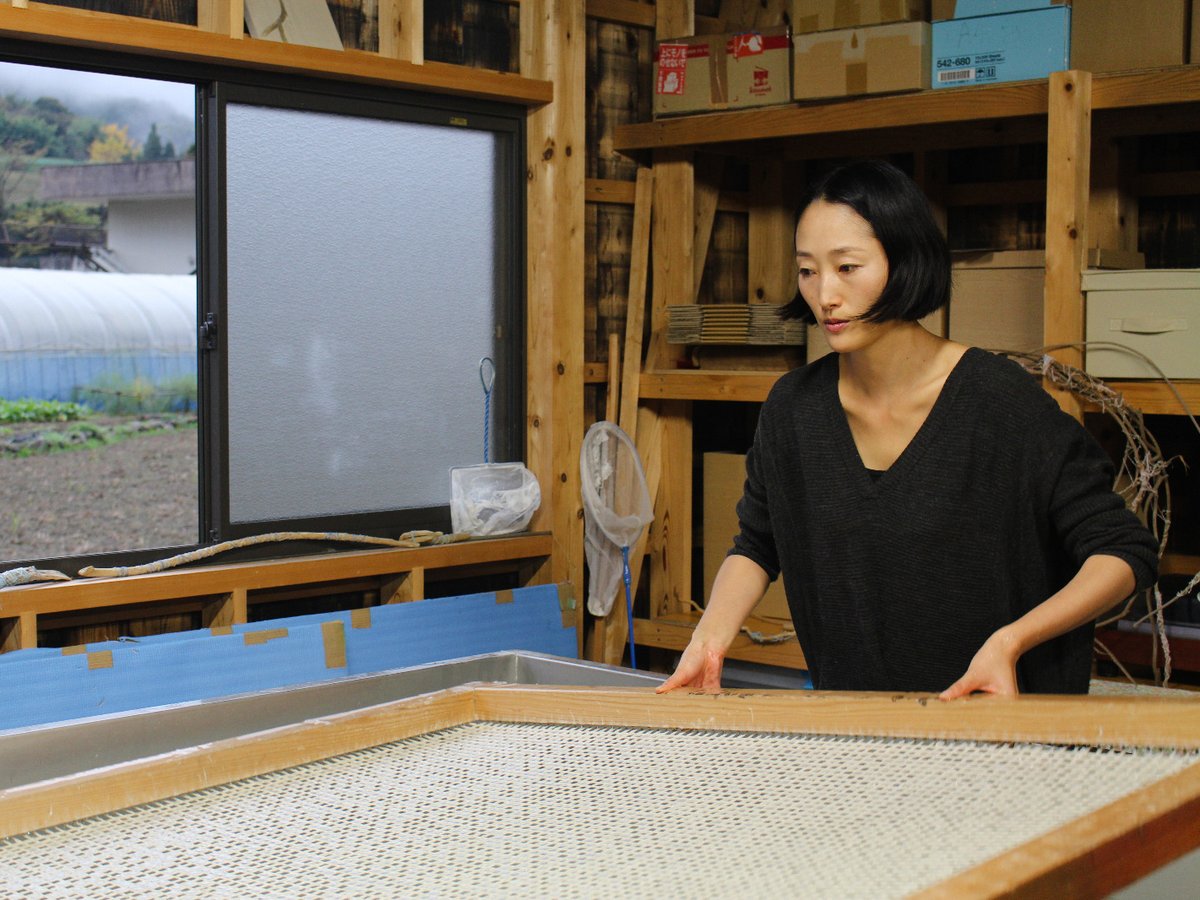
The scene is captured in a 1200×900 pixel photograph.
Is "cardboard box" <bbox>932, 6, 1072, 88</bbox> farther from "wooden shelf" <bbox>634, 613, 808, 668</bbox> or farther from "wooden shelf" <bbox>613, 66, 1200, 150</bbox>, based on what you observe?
"wooden shelf" <bbox>634, 613, 808, 668</bbox>

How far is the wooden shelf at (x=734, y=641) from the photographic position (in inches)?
162

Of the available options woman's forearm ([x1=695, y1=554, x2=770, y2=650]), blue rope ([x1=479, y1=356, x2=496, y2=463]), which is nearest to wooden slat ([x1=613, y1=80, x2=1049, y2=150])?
blue rope ([x1=479, y1=356, x2=496, y2=463])

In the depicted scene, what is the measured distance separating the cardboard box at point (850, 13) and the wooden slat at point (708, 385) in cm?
101

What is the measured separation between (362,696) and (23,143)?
358 inches

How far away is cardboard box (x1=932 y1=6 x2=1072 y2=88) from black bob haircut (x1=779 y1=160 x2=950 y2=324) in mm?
2132

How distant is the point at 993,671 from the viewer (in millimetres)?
1354

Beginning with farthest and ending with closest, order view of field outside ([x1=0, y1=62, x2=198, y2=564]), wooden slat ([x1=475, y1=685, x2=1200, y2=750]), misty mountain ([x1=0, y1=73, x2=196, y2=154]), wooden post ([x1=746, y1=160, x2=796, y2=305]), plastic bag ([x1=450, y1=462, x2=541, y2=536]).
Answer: misty mountain ([x1=0, y1=73, x2=196, y2=154]) < view of field outside ([x1=0, y1=62, x2=198, y2=564]) < wooden post ([x1=746, y1=160, x2=796, y2=305]) < plastic bag ([x1=450, y1=462, x2=541, y2=536]) < wooden slat ([x1=475, y1=685, x2=1200, y2=750])

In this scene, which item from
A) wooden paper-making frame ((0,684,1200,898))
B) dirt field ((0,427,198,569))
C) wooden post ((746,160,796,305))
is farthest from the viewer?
dirt field ((0,427,198,569))

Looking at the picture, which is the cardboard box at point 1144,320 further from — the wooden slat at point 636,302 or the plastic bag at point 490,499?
the plastic bag at point 490,499

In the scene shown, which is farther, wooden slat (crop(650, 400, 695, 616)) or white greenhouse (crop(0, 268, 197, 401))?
white greenhouse (crop(0, 268, 197, 401))

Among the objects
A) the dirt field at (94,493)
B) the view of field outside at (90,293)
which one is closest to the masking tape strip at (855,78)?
the view of field outside at (90,293)

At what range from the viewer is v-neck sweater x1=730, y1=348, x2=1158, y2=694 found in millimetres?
1625

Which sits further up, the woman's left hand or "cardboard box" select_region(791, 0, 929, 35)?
"cardboard box" select_region(791, 0, 929, 35)

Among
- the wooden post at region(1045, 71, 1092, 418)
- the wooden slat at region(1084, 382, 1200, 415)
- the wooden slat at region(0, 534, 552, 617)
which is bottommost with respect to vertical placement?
the wooden slat at region(0, 534, 552, 617)
